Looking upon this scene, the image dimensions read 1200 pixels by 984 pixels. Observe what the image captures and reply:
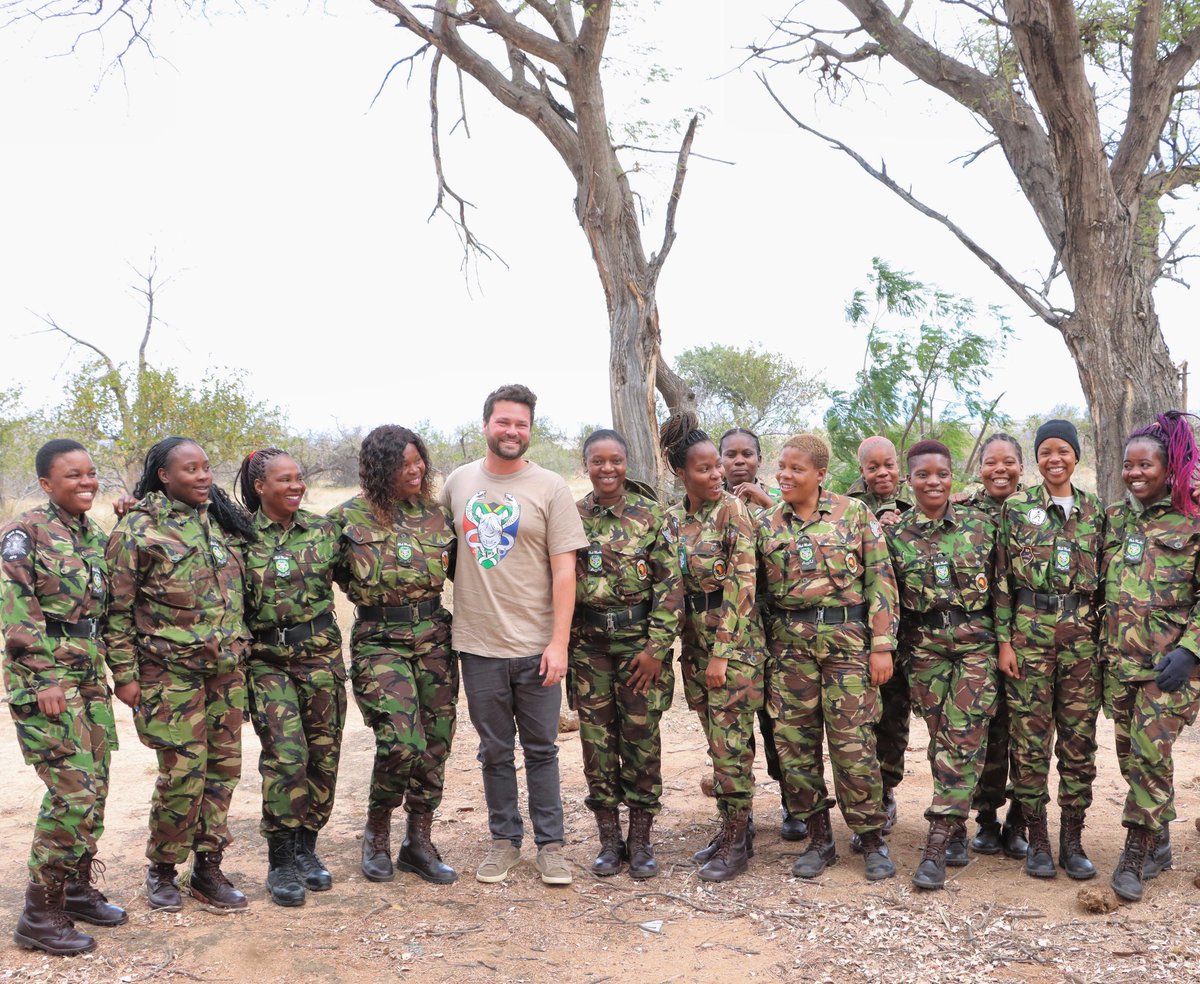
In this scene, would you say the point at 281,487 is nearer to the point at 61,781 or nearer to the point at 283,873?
the point at 61,781

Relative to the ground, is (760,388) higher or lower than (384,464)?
higher

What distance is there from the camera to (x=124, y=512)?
4438 millimetres

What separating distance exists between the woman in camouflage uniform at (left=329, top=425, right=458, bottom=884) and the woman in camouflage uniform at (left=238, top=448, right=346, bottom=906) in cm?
13

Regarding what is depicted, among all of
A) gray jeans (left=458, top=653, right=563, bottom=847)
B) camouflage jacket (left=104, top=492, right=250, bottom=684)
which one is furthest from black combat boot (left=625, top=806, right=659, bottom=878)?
camouflage jacket (left=104, top=492, right=250, bottom=684)

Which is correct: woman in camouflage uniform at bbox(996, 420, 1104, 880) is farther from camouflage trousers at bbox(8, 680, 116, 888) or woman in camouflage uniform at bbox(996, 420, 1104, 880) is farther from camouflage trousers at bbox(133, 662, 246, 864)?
camouflage trousers at bbox(8, 680, 116, 888)

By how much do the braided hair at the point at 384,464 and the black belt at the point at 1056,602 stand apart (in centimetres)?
265

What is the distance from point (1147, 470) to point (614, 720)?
2464mm

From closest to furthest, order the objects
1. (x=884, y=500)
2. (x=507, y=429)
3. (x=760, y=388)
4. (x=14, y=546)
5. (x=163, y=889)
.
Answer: (x=14, y=546) → (x=163, y=889) → (x=507, y=429) → (x=884, y=500) → (x=760, y=388)

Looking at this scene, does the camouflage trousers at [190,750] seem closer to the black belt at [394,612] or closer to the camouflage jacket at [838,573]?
the black belt at [394,612]

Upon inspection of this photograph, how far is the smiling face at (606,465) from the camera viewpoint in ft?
15.7

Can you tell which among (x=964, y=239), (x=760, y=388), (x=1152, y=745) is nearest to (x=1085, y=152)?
(x=964, y=239)

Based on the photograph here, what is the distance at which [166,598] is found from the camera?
4.32 metres

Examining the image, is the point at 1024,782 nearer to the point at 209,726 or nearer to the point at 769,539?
the point at 769,539

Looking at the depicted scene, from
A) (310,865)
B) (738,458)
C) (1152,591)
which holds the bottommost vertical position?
A: (310,865)
